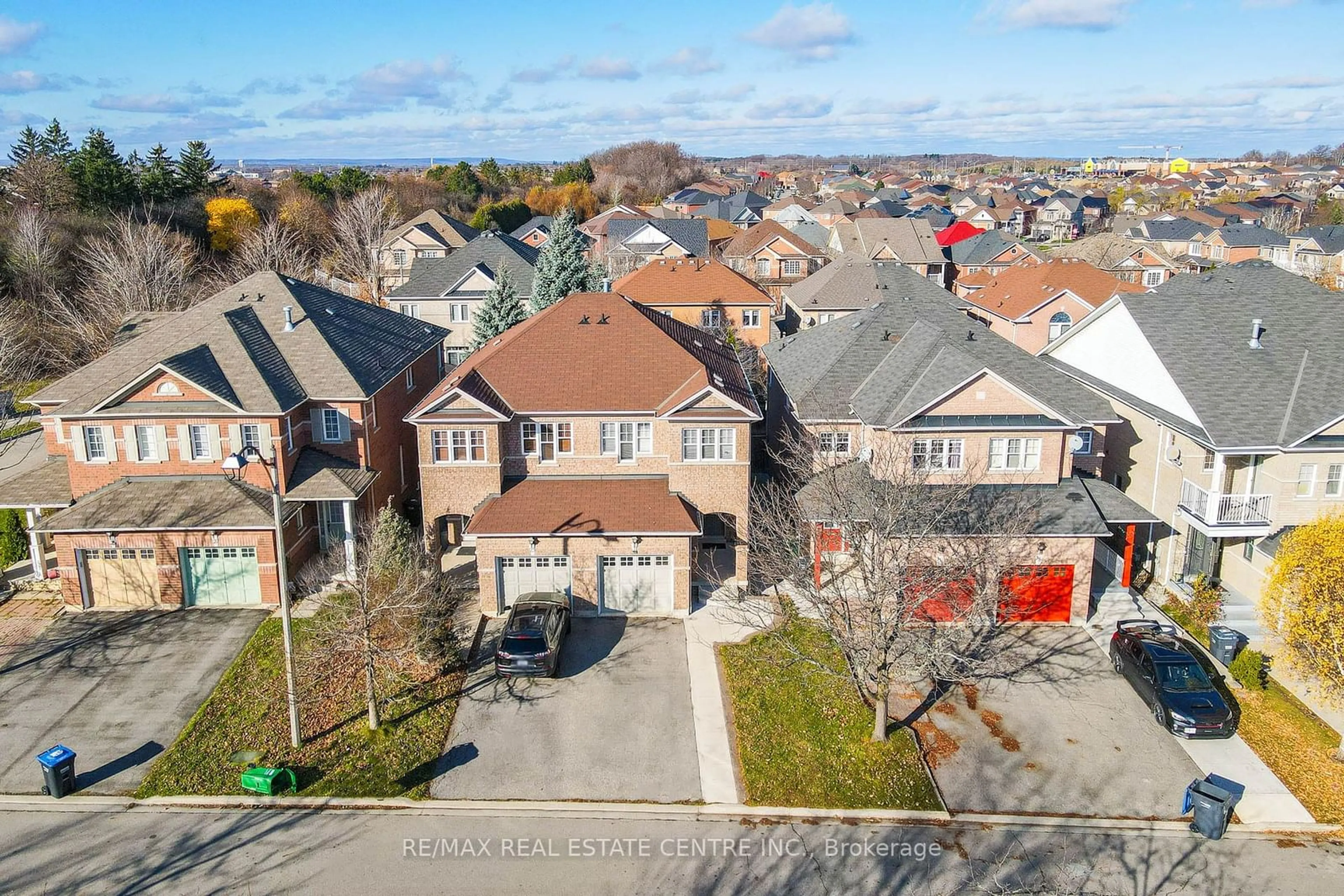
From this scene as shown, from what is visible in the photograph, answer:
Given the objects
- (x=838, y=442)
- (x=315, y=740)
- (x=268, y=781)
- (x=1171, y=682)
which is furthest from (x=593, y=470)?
(x=1171, y=682)

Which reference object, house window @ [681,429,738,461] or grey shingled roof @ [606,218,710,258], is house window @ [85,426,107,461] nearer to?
house window @ [681,429,738,461]

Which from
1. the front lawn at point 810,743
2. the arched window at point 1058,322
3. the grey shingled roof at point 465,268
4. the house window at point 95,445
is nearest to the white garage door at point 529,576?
the front lawn at point 810,743

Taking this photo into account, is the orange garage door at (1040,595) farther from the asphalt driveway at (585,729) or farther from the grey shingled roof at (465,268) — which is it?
the grey shingled roof at (465,268)

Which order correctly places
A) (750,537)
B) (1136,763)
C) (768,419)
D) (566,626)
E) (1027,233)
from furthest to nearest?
(1027,233), (768,419), (750,537), (566,626), (1136,763)

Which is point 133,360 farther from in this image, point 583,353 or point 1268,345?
point 1268,345

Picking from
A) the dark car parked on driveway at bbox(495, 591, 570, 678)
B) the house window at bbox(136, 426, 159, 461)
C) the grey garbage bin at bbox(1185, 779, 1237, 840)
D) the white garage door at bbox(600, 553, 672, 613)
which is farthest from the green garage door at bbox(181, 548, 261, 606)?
the grey garbage bin at bbox(1185, 779, 1237, 840)

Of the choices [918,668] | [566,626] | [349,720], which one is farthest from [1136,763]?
[349,720]
